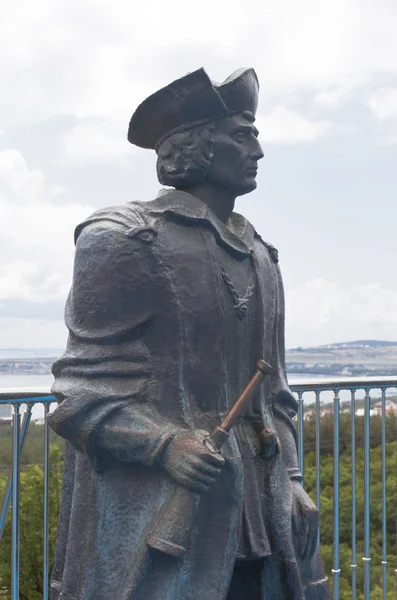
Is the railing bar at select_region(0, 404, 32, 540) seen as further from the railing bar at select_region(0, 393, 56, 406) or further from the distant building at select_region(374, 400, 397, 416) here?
the distant building at select_region(374, 400, 397, 416)

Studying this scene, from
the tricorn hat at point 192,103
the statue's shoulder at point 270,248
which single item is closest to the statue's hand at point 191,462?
the statue's shoulder at point 270,248

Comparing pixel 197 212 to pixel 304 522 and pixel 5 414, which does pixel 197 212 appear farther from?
pixel 5 414

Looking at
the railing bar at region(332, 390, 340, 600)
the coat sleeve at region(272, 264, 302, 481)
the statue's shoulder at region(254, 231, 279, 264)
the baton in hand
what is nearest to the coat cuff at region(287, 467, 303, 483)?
the coat sleeve at region(272, 264, 302, 481)

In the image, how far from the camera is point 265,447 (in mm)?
2695

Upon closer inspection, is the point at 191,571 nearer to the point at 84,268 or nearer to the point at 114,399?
the point at 114,399

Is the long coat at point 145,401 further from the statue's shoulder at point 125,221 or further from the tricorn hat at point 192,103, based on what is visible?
the tricorn hat at point 192,103

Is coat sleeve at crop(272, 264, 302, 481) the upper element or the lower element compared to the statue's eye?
lower

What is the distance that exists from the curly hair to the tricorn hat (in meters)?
0.02

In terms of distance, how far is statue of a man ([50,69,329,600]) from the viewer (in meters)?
2.46

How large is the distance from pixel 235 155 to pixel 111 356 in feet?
Answer: 2.59

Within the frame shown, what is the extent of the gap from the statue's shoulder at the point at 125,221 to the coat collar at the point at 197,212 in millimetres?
46

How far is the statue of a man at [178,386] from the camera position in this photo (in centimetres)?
246

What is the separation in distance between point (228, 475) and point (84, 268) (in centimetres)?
78

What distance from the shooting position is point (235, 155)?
8.96 ft
